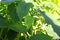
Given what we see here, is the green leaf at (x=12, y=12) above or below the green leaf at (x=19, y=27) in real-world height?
above

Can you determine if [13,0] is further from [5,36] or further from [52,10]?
[52,10]

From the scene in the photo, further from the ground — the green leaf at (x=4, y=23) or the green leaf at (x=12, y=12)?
the green leaf at (x=12, y=12)

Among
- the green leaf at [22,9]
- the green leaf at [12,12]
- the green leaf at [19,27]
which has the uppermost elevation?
the green leaf at [22,9]

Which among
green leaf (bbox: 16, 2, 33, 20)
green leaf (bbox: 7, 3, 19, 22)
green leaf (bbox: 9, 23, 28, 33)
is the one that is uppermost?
green leaf (bbox: 16, 2, 33, 20)

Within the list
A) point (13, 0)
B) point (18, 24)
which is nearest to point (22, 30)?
point (18, 24)

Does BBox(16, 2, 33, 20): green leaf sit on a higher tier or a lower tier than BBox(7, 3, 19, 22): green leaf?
higher

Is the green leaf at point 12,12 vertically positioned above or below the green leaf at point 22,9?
below

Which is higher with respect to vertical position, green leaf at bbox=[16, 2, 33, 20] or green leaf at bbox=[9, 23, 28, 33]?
green leaf at bbox=[16, 2, 33, 20]

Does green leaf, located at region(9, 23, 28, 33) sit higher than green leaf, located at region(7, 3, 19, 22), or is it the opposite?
green leaf, located at region(7, 3, 19, 22)
